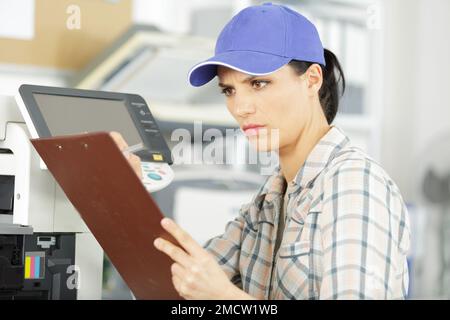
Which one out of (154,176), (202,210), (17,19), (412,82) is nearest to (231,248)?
(154,176)

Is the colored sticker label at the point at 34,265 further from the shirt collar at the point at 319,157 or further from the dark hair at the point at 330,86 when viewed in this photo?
the dark hair at the point at 330,86

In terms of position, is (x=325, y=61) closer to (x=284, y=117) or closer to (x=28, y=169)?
(x=284, y=117)

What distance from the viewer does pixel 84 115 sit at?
165 cm

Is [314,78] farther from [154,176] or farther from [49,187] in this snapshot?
[49,187]

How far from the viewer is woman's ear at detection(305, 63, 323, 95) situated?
1454 mm

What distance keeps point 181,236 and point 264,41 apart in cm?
41

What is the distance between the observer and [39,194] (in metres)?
1.61

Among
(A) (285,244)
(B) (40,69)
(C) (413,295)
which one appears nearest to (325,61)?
(A) (285,244)

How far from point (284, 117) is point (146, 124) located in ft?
1.32

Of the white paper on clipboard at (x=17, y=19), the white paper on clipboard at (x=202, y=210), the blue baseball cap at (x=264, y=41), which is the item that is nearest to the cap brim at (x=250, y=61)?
the blue baseball cap at (x=264, y=41)

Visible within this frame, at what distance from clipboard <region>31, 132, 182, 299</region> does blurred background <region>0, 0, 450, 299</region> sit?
6.24 feet

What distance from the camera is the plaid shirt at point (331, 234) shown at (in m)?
1.20

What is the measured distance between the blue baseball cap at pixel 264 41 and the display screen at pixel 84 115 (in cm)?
33

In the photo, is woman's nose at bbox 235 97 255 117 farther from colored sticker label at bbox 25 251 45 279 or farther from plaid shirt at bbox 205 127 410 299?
colored sticker label at bbox 25 251 45 279
